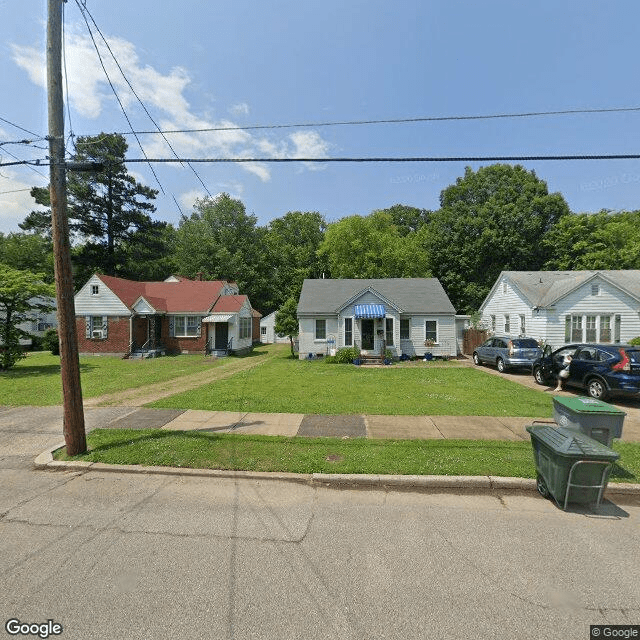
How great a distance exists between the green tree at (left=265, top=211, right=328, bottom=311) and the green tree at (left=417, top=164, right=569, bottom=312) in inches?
554

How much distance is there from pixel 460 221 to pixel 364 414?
114 ft

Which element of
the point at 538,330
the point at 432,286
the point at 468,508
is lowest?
the point at 468,508

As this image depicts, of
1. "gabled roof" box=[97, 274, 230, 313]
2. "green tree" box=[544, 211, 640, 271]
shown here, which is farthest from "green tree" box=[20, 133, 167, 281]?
"green tree" box=[544, 211, 640, 271]

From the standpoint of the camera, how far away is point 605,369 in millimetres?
10344

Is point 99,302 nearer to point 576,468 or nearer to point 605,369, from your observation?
point 576,468

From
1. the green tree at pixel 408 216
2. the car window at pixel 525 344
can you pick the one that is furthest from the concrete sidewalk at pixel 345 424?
the green tree at pixel 408 216

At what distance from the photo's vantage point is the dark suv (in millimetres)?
9961

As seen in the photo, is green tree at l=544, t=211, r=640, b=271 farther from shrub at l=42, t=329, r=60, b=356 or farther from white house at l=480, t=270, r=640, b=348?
shrub at l=42, t=329, r=60, b=356

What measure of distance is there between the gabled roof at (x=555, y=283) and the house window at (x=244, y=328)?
64.7 ft

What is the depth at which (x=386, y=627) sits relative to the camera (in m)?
2.73

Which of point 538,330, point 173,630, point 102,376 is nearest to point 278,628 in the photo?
point 173,630

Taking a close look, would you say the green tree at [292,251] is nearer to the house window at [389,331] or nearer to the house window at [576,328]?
the house window at [389,331]

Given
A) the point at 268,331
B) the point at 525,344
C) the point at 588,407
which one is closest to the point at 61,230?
the point at 588,407

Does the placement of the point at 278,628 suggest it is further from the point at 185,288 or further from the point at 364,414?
the point at 185,288
